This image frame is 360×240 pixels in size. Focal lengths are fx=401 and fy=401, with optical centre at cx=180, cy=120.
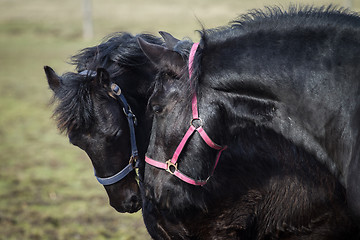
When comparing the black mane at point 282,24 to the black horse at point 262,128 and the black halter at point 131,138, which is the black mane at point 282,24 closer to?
the black horse at point 262,128

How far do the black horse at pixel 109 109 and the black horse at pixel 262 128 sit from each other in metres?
0.42

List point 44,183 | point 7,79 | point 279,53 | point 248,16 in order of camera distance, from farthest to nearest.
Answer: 1. point 7,79
2. point 44,183
3. point 248,16
4. point 279,53

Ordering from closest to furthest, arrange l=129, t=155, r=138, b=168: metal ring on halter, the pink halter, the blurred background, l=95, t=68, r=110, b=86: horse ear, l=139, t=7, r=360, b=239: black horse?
l=139, t=7, r=360, b=239: black horse
the pink halter
l=95, t=68, r=110, b=86: horse ear
l=129, t=155, r=138, b=168: metal ring on halter
the blurred background

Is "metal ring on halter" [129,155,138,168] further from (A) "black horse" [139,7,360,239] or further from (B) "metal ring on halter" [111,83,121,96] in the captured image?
(B) "metal ring on halter" [111,83,121,96]

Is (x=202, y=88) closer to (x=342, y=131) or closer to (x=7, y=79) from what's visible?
(x=342, y=131)

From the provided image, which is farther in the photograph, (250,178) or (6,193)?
(6,193)

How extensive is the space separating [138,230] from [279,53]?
160 inches

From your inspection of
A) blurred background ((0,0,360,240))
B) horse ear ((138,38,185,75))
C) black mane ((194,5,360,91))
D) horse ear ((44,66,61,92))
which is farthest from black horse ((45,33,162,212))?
black mane ((194,5,360,91))

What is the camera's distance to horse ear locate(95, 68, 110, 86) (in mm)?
2973

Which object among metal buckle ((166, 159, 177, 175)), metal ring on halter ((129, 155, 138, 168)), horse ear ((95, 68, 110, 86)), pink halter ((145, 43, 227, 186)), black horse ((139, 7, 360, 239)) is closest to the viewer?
black horse ((139, 7, 360, 239))

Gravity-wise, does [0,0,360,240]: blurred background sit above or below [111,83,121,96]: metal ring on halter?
below

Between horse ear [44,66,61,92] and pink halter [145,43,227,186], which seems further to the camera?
horse ear [44,66,61,92]

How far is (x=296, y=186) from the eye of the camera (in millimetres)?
2688

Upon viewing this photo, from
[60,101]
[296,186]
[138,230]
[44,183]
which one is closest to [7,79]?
[44,183]
